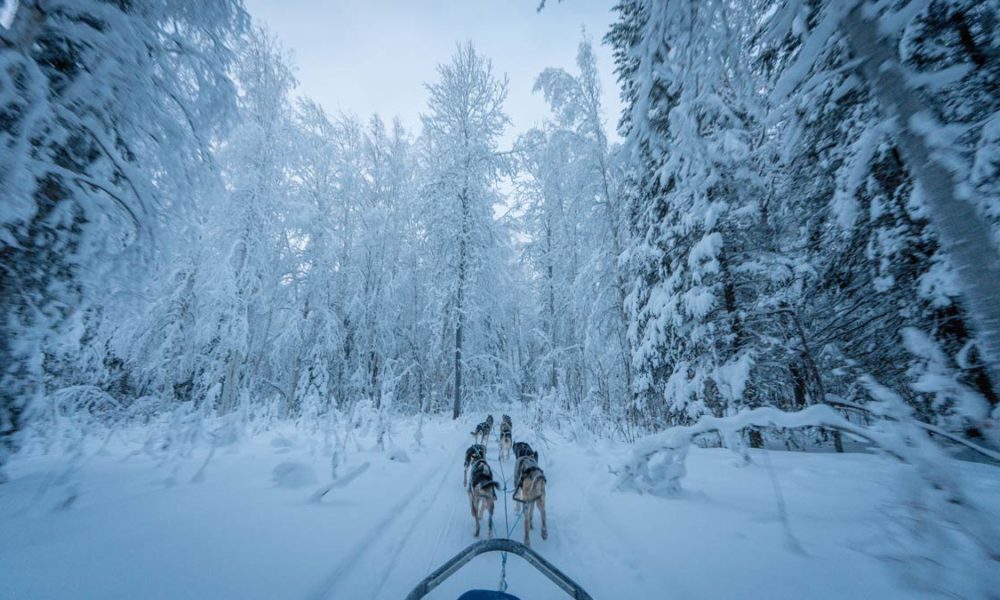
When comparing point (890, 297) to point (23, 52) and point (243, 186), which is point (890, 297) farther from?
point (243, 186)

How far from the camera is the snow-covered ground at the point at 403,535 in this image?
191cm

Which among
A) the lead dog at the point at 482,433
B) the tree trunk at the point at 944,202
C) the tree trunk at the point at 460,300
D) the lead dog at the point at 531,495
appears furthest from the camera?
the tree trunk at the point at 460,300

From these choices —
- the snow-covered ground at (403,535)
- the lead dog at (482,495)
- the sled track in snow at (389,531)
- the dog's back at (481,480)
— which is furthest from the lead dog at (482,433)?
the lead dog at (482,495)

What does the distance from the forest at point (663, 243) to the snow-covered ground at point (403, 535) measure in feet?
0.41

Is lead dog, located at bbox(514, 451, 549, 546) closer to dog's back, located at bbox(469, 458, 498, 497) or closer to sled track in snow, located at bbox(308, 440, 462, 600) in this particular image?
dog's back, located at bbox(469, 458, 498, 497)

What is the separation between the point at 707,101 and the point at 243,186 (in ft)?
43.1

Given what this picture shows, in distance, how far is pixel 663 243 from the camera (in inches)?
281

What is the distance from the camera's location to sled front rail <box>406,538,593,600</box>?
145cm

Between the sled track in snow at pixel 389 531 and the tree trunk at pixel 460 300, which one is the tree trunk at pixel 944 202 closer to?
the sled track in snow at pixel 389 531

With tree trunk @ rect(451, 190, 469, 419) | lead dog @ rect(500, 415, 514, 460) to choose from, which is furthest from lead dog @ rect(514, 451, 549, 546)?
tree trunk @ rect(451, 190, 469, 419)

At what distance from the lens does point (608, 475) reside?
13.7ft

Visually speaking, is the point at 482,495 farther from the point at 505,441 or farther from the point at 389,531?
the point at 505,441

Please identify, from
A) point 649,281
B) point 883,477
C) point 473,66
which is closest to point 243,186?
point 473,66

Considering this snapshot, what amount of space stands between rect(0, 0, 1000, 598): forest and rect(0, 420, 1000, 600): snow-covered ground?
0.41 feet
